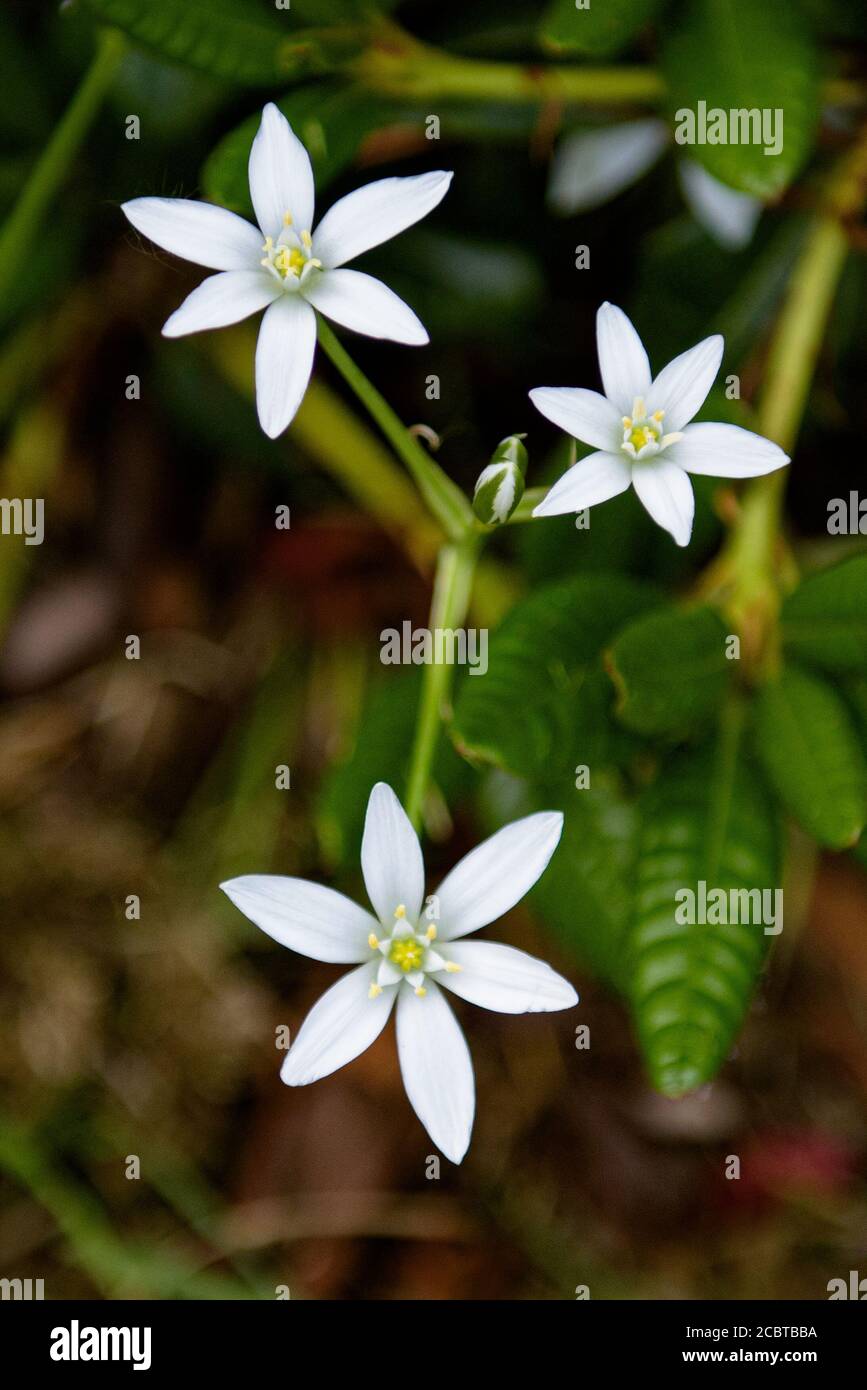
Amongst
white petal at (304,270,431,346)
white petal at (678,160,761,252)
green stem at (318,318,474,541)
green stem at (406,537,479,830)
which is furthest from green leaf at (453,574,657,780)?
white petal at (678,160,761,252)

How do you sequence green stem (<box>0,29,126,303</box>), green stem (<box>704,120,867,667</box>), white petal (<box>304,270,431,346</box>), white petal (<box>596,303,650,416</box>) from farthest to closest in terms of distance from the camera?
green stem (<box>0,29,126,303</box>)
green stem (<box>704,120,867,667</box>)
white petal (<box>596,303,650,416</box>)
white petal (<box>304,270,431,346</box>)

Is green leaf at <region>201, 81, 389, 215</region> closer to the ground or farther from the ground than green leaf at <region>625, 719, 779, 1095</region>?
farther from the ground

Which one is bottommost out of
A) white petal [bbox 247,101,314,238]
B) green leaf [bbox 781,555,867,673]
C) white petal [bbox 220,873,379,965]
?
white petal [bbox 220,873,379,965]

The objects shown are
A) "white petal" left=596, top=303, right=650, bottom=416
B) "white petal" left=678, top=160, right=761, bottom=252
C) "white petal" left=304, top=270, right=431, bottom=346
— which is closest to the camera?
"white petal" left=304, top=270, right=431, bottom=346

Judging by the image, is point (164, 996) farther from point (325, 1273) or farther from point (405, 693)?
point (405, 693)

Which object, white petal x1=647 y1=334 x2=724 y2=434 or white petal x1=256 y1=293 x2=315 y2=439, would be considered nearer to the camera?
white petal x1=256 y1=293 x2=315 y2=439

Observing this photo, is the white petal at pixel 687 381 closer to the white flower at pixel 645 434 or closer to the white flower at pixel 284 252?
the white flower at pixel 645 434

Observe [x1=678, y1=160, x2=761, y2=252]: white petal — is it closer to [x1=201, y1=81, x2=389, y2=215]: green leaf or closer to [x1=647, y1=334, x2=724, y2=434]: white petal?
[x1=201, y1=81, x2=389, y2=215]: green leaf
